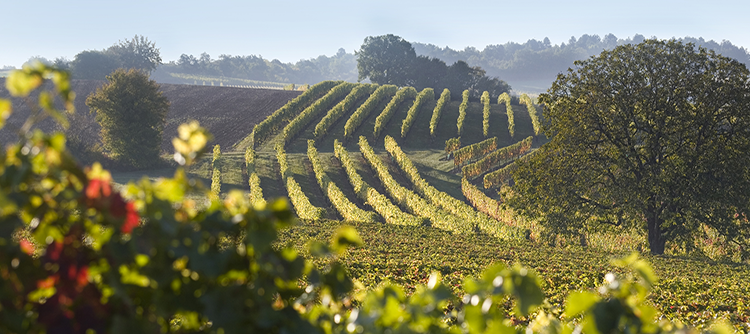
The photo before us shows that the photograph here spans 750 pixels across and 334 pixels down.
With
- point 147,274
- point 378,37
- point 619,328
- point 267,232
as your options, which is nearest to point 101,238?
point 147,274

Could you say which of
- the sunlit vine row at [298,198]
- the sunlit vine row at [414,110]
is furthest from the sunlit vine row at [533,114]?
the sunlit vine row at [298,198]

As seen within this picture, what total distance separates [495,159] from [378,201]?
49.4ft

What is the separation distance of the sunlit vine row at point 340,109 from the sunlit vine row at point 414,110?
6.85 m

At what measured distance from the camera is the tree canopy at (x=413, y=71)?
86.2 metres

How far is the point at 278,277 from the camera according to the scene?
1.74m

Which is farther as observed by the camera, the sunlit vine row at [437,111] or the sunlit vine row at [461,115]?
the sunlit vine row at [461,115]

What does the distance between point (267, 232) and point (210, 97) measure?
66268 millimetres

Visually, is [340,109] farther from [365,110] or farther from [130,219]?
[130,219]

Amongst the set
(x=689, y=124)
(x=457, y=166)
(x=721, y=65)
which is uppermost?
(x=721, y=65)

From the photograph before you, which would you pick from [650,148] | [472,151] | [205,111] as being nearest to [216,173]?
[472,151]

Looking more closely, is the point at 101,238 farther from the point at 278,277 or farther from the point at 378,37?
the point at 378,37

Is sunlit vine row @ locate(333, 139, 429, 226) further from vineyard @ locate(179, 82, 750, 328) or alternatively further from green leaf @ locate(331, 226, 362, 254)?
green leaf @ locate(331, 226, 362, 254)

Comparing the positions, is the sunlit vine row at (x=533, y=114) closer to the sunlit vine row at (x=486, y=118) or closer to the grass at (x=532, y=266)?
the sunlit vine row at (x=486, y=118)

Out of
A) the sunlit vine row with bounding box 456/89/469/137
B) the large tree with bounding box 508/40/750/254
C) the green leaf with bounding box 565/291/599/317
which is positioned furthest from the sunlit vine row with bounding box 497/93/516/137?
the green leaf with bounding box 565/291/599/317
